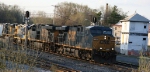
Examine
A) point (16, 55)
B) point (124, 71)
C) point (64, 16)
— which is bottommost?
point (124, 71)

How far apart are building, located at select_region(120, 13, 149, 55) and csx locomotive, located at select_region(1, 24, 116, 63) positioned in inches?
438

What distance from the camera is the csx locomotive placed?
19656 millimetres

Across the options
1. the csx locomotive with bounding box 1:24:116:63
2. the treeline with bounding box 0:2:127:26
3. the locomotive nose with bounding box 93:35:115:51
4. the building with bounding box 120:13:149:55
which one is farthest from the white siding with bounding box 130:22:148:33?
the treeline with bounding box 0:2:127:26

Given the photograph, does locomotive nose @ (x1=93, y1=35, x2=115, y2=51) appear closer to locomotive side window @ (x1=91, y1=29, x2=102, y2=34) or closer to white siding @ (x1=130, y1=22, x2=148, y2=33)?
locomotive side window @ (x1=91, y1=29, x2=102, y2=34)

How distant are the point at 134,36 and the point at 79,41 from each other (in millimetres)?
13765

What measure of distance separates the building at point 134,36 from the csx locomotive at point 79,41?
11131 mm

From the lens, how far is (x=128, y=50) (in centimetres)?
3259

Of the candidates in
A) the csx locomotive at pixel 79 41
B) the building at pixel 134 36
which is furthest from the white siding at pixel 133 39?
the csx locomotive at pixel 79 41

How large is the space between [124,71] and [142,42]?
1789 centimetres

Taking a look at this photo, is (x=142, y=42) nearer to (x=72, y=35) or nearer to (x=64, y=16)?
(x=72, y=35)

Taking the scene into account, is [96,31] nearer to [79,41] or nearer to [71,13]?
[79,41]

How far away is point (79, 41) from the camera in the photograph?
21391 millimetres

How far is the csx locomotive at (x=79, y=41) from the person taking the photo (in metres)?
19.7

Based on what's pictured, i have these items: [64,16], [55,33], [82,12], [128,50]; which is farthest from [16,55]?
[82,12]
